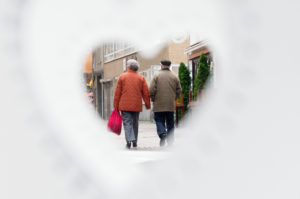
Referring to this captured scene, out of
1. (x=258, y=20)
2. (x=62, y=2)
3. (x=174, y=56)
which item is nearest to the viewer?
(x=258, y=20)

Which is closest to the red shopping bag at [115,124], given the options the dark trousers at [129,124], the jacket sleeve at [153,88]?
the dark trousers at [129,124]

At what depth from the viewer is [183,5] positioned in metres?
0.55

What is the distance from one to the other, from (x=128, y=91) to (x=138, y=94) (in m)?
0.09

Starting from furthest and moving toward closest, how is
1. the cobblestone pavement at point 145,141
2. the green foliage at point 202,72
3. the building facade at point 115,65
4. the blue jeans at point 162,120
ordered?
the building facade at point 115,65 < the green foliage at point 202,72 < the blue jeans at point 162,120 < the cobblestone pavement at point 145,141

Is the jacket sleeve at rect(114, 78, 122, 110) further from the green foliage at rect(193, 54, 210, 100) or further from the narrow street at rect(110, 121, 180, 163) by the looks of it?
the green foliage at rect(193, 54, 210, 100)

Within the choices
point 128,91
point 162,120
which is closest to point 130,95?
point 128,91

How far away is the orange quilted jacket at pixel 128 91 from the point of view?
285 cm

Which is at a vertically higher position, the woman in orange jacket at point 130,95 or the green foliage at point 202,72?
the green foliage at point 202,72

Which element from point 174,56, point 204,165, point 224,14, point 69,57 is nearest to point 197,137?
point 204,165

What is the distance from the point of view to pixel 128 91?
9.33ft

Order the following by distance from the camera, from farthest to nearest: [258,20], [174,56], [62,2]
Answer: [174,56], [62,2], [258,20]

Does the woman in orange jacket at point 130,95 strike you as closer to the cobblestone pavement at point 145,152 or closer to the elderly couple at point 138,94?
the elderly couple at point 138,94

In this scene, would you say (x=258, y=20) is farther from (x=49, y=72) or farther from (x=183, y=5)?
(x=49, y=72)

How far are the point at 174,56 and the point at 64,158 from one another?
25.3 feet
